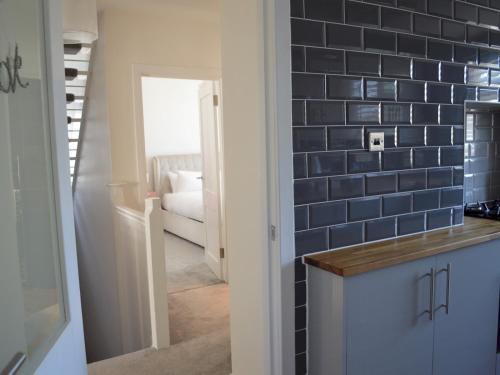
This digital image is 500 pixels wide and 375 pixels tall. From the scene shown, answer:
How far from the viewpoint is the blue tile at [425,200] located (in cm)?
198

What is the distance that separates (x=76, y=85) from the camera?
12.8 feet

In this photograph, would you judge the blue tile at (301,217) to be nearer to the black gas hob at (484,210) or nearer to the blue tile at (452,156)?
the blue tile at (452,156)

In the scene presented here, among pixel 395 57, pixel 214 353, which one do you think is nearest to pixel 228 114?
pixel 395 57

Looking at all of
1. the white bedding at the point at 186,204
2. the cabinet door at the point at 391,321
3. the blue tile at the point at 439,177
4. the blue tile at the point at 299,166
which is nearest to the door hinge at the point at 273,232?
the blue tile at the point at 299,166

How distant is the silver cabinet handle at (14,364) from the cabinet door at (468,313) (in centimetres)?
151

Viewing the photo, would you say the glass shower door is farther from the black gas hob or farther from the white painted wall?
the white painted wall

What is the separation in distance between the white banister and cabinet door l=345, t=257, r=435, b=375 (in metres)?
1.50

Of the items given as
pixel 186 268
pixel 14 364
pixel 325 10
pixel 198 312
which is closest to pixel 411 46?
pixel 325 10

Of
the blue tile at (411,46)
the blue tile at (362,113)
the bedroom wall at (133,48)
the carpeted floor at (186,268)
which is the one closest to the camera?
the blue tile at (362,113)

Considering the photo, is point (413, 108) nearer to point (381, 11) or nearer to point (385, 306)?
point (381, 11)

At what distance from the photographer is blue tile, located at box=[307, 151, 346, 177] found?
1688 millimetres

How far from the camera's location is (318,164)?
1703mm

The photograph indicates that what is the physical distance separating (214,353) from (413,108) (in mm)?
1828

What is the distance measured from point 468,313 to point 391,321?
1.56 feet
